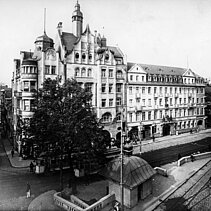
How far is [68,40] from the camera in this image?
150 feet

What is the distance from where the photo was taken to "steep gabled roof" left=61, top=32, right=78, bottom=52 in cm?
4434

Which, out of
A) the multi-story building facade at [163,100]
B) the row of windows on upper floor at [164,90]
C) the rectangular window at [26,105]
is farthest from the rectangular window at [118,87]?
the rectangular window at [26,105]

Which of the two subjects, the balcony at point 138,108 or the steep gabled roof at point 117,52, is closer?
the steep gabled roof at point 117,52

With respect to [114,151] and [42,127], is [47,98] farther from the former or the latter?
[114,151]

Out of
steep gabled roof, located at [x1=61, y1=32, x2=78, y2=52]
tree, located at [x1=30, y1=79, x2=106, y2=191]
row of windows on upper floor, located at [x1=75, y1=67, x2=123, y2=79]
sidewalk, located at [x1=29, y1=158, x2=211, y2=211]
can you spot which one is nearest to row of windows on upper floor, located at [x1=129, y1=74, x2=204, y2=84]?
row of windows on upper floor, located at [x1=75, y1=67, x2=123, y2=79]

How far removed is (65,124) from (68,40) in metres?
30.3

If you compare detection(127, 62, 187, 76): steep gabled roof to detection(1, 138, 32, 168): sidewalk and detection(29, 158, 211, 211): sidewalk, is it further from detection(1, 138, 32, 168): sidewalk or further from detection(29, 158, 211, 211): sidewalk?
detection(1, 138, 32, 168): sidewalk

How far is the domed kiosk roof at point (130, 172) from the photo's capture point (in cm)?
2030

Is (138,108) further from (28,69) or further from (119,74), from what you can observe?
(28,69)

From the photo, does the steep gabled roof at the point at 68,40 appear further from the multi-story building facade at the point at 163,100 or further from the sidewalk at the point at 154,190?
the sidewalk at the point at 154,190

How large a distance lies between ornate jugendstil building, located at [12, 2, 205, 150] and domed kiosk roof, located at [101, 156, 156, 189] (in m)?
17.5

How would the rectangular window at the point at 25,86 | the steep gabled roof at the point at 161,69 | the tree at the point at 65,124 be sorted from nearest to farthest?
the tree at the point at 65,124 → the rectangular window at the point at 25,86 → the steep gabled roof at the point at 161,69

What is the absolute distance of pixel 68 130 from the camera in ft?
66.6

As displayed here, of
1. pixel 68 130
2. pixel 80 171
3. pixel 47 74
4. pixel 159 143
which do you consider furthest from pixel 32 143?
pixel 159 143
